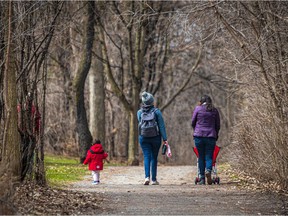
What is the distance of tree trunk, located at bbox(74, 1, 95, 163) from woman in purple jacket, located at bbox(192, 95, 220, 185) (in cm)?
951

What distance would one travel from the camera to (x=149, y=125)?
52.1 feet

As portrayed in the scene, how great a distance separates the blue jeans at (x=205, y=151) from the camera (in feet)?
52.4

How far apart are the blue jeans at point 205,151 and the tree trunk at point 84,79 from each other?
9.64 m

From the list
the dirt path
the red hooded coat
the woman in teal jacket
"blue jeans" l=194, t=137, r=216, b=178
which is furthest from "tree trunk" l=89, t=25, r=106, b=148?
the dirt path

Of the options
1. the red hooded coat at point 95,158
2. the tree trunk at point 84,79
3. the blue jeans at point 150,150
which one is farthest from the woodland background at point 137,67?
the blue jeans at point 150,150

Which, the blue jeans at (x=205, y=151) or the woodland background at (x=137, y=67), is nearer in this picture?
the woodland background at (x=137, y=67)

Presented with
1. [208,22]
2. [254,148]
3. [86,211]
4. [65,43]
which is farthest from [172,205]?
[65,43]

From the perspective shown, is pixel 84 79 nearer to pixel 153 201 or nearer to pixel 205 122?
pixel 205 122

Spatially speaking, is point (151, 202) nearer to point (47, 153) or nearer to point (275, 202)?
point (275, 202)

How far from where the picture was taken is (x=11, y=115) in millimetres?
11742

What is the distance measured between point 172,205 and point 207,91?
29494mm

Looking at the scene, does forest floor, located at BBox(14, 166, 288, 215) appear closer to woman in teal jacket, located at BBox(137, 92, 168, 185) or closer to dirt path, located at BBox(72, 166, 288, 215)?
dirt path, located at BBox(72, 166, 288, 215)

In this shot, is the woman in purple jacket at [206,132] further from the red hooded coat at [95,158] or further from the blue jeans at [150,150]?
the red hooded coat at [95,158]

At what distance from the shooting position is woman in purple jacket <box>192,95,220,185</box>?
1595 centimetres
